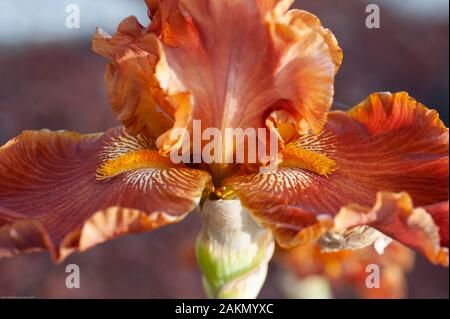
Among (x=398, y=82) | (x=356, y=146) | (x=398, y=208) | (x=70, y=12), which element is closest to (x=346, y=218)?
(x=398, y=208)

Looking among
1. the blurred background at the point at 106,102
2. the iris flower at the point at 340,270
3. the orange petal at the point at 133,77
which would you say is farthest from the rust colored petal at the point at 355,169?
the blurred background at the point at 106,102

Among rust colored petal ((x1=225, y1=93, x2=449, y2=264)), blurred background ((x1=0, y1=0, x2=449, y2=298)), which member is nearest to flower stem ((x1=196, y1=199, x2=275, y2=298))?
rust colored petal ((x1=225, y1=93, x2=449, y2=264))

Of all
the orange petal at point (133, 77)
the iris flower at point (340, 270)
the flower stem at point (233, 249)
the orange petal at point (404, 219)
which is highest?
the orange petal at point (133, 77)

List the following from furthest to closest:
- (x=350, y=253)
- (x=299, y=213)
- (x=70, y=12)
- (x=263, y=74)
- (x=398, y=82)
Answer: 1. (x=398, y=82)
2. (x=350, y=253)
3. (x=70, y=12)
4. (x=263, y=74)
5. (x=299, y=213)

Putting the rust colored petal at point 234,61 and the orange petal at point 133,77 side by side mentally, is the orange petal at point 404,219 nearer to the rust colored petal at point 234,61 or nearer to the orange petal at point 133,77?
the rust colored petal at point 234,61

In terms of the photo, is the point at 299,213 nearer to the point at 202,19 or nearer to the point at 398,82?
the point at 202,19
